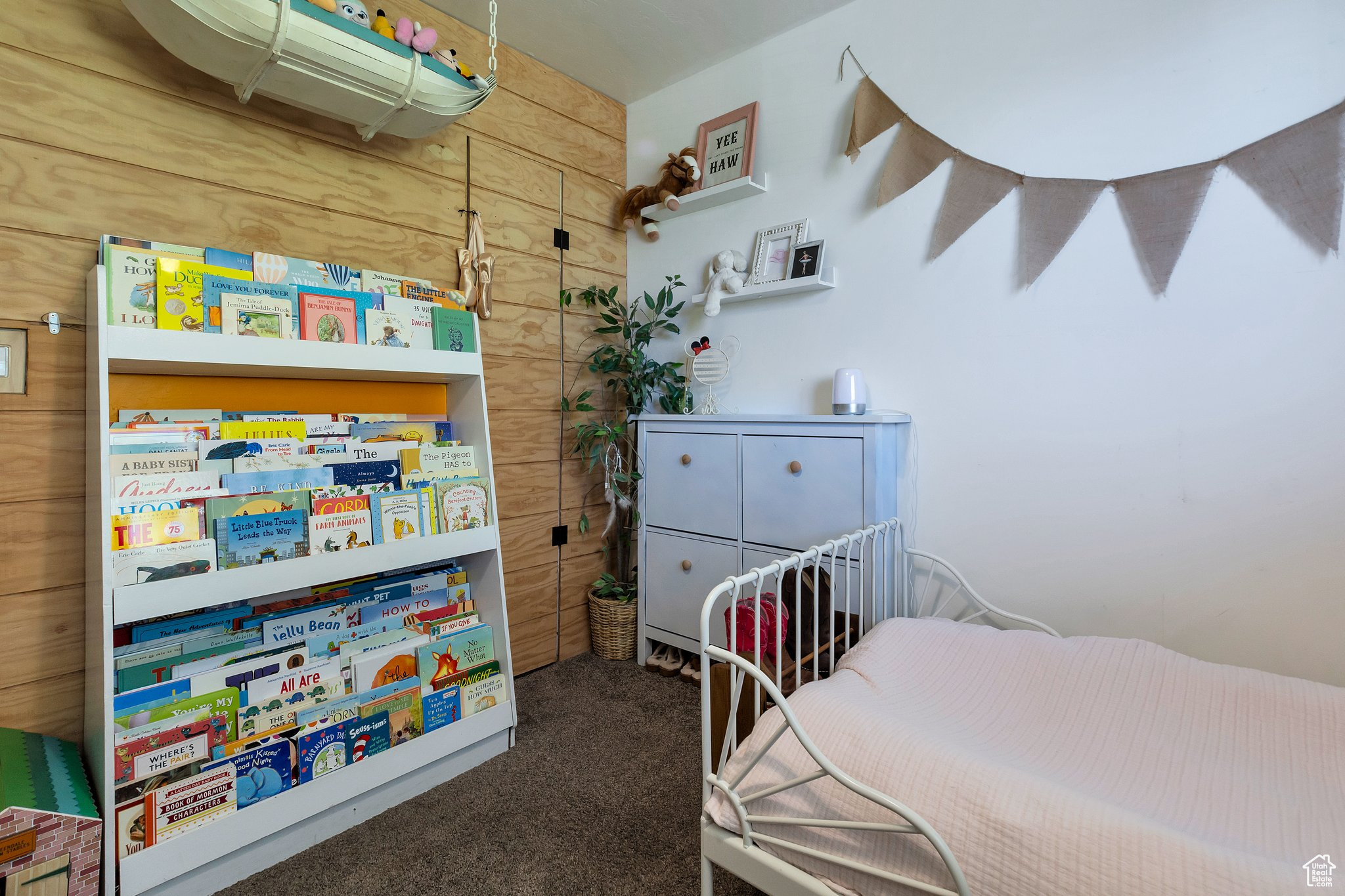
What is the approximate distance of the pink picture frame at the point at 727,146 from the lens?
8.09 ft

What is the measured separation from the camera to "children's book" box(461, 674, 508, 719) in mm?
1878

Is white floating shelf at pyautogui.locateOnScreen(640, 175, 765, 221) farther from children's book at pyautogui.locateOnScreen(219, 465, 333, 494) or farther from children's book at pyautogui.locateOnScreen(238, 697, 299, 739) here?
children's book at pyautogui.locateOnScreen(238, 697, 299, 739)

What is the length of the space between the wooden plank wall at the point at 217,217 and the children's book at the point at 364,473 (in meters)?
0.58

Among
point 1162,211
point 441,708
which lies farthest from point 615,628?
point 1162,211

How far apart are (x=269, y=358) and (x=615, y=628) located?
1.67 m

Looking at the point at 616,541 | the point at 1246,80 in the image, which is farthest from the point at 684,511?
the point at 1246,80

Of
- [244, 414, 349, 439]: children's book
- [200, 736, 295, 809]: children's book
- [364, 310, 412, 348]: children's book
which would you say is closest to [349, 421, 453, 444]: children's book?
[244, 414, 349, 439]: children's book

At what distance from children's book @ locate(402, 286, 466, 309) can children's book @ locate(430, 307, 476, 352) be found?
3 centimetres

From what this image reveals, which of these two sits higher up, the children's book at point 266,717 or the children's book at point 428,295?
the children's book at point 428,295

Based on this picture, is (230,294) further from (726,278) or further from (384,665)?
(726,278)

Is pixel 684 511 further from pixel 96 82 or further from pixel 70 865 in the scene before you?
pixel 96 82

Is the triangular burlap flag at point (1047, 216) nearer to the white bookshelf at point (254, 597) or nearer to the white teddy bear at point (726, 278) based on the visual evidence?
the white teddy bear at point (726, 278)

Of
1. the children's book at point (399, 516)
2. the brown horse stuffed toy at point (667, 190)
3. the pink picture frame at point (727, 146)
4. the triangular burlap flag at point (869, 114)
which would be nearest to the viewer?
the children's book at point (399, 516)

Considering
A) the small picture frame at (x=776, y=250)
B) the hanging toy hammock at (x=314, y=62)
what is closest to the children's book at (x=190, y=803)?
the hanging toy hammock at (x=314, y=62)
